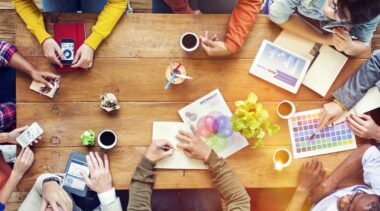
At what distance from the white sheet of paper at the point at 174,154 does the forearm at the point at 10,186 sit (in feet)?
2.11

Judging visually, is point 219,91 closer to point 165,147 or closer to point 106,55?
point 165,147

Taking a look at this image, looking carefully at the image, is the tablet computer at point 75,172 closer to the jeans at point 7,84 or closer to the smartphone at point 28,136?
the smartphone at point 28,136

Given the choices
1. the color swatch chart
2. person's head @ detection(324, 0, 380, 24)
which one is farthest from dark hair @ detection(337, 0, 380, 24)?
the color swatch chart

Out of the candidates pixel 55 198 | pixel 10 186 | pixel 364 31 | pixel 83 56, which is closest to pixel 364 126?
pixel 364 31

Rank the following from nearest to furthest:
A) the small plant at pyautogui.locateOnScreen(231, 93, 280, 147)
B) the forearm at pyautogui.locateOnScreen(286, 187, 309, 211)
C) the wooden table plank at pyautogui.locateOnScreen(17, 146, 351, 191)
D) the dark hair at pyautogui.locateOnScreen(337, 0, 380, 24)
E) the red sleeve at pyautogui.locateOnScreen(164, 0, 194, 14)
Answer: the dark hair at pyautogui.locateOnScreen(337, 0, 380, 24), the small plant at pyautogui.locateOnScreen(231, 93, 280, 147), the wooden table plank at pyautogui.locateOnScreen(17, 146, 351, 191), the forearm at pyautogui.locateOnScreen(286, 187, 309, 211), the red sleeve at pyautogui.locateOnScreen(164, 0, 194, 14)

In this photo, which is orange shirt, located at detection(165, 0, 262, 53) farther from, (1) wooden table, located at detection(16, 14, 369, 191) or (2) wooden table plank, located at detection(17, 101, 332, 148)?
(2) wooden table plank, located at detection(17, 101, 332, 148)

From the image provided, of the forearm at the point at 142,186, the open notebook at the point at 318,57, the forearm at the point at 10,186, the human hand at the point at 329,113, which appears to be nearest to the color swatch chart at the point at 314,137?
the human hand at the point at 329,113

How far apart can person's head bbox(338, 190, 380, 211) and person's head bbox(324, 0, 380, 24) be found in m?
0.78

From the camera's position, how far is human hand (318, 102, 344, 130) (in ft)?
6.36

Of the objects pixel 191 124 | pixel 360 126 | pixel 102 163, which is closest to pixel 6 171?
pixel 102 163

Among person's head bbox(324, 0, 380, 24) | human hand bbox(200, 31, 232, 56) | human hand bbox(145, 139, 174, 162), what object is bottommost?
human hand bbox(145, 139, 174, 162)

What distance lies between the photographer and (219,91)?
6.35 ft

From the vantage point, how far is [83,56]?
6.05 ft

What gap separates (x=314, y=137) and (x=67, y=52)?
3.97ft
